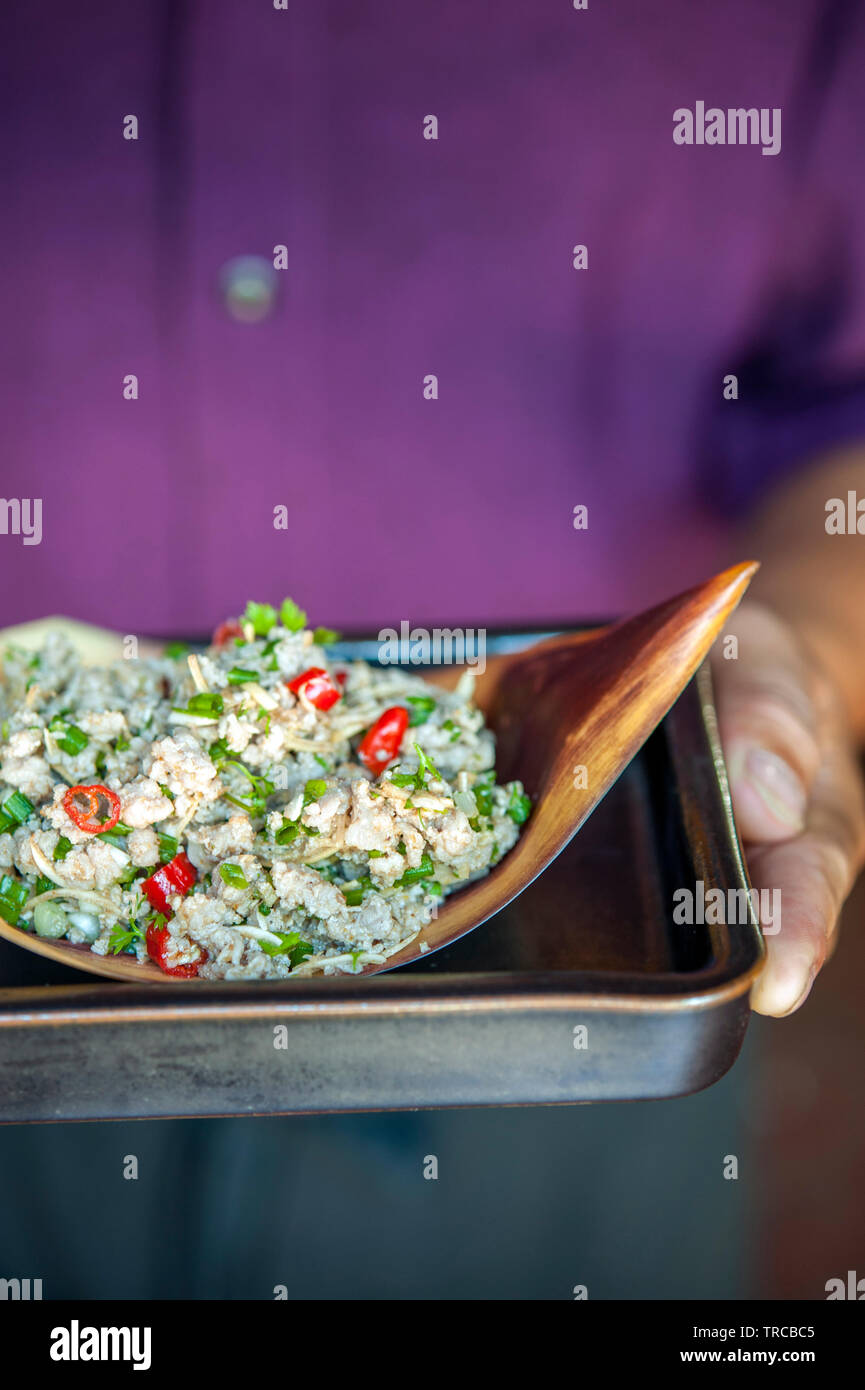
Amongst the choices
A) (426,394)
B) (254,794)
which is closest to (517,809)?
(254,794)

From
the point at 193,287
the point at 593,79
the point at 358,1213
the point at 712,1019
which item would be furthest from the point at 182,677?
the point at 593,79

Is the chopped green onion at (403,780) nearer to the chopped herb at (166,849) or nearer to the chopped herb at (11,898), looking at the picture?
the chopped herb at (166,849)

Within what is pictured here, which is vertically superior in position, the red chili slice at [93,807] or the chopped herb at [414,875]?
the red chili slice at [93,807]

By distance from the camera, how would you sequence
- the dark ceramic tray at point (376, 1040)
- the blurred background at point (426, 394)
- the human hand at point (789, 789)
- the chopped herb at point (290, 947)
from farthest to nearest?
the blurred background at point (426, 394)
the human hand at point (789, 789)
the chopped herb at point (290, 947)
the dark ceramic tray at point (376, 1040)

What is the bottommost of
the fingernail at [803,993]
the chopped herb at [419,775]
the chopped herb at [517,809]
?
the fingernail at [803,993]

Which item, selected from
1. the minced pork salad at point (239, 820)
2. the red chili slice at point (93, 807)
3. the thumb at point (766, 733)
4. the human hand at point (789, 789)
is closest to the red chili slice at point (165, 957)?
the minced pork salad at point (239, 820)

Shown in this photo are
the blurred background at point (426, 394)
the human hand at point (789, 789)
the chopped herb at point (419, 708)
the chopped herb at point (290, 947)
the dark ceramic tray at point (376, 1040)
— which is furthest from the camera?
the blurred background at point (426, 394)

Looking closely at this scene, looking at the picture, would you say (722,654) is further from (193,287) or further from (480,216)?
(193,287)

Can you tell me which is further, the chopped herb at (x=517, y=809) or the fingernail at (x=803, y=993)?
the chopped herb at (x=517, y=809)
